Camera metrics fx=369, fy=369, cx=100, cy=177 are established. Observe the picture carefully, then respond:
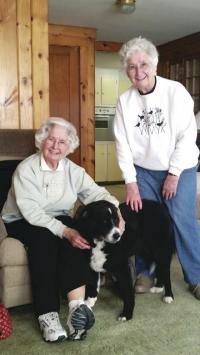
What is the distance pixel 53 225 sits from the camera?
1.83 m

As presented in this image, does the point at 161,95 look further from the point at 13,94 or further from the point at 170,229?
Answer: the point at 13,94

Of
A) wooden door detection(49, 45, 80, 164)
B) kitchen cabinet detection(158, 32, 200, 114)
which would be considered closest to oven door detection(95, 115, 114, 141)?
kitchen cabinet detection(158, 32, 200, 114)

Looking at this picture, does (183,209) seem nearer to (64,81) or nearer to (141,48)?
(141,48)

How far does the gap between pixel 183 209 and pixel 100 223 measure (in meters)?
0.52

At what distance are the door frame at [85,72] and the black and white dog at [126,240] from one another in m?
3.30

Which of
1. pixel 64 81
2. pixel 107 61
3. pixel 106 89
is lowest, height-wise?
pixel 64 81

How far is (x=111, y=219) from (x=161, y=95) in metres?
0.71

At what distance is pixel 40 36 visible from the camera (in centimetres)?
274

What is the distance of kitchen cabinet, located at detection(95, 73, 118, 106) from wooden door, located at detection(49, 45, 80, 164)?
1373 millimetres

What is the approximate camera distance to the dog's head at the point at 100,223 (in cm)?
180

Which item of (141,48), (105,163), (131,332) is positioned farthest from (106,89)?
(131,332)

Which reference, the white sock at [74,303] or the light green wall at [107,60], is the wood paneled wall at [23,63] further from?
the light green wall at [107,60]

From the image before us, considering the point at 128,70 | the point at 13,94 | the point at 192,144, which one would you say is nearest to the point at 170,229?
the point at 192,144

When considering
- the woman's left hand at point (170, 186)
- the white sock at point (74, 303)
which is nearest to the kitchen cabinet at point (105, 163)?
the woman's left hand at point (170, 186)
